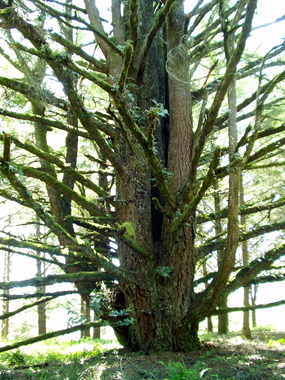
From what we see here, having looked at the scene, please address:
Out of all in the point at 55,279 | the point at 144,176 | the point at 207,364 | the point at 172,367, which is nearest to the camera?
the point at 172,367

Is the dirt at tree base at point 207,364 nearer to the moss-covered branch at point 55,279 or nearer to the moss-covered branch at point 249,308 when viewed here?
the moss-covered branch at point 249,308

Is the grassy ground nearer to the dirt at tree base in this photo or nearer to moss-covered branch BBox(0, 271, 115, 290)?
the dirt at tree base

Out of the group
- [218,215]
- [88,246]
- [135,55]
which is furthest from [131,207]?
[135,55]

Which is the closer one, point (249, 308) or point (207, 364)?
point (207, 364)

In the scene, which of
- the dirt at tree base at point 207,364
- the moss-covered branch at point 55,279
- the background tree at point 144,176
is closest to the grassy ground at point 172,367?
the dirt at tree base at point 207,364

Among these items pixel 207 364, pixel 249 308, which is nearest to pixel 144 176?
pixel 249 308

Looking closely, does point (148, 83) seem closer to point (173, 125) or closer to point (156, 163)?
point (173, 125)

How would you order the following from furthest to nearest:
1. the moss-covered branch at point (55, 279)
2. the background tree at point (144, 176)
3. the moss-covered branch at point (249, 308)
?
the moss-covered branch at point (249, 308) → the moss-covered branch at point (55, 279) → the background tree at point (144, 176)

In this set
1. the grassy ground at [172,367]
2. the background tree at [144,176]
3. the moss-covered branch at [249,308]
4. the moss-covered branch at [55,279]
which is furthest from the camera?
the moss-covered branch at [249,308]

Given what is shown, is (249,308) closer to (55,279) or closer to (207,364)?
(207,364)

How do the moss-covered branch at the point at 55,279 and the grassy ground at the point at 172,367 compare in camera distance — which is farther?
the moss-covered branch at the point at 55,279

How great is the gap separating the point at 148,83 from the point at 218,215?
2.88 metres

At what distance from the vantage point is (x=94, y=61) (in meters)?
5.87

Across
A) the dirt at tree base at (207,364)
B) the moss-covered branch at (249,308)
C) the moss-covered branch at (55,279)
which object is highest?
the moss-covered branch at (55,279)
